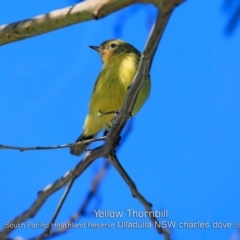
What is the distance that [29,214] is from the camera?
2.40m

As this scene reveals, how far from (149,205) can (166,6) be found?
52.8 inches

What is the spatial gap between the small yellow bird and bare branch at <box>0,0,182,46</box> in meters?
1.65

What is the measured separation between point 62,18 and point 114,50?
257 centimetres

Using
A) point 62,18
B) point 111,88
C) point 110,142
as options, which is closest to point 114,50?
point 111,88

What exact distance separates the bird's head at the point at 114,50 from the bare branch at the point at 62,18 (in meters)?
2.35

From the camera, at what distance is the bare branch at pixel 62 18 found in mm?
1545

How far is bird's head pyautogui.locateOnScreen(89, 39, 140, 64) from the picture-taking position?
4.17 m

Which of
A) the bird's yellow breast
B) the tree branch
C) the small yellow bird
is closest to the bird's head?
the small yellow bird

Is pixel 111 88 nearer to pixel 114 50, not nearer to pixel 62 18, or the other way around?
pixel 114 50

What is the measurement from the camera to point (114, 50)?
4223mm

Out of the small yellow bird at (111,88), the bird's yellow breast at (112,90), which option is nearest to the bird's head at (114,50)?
the small yellow bird at (111,88)

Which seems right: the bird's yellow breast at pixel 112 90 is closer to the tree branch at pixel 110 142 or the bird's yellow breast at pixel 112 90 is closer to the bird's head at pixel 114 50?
the bird's head at pixel 114 50

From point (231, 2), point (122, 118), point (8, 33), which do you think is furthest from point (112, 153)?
point (231, 2)

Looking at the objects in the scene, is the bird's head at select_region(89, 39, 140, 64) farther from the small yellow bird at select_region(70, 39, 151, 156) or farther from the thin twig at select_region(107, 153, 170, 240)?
the thin twig at select_region(107, 153, 170, 240)
